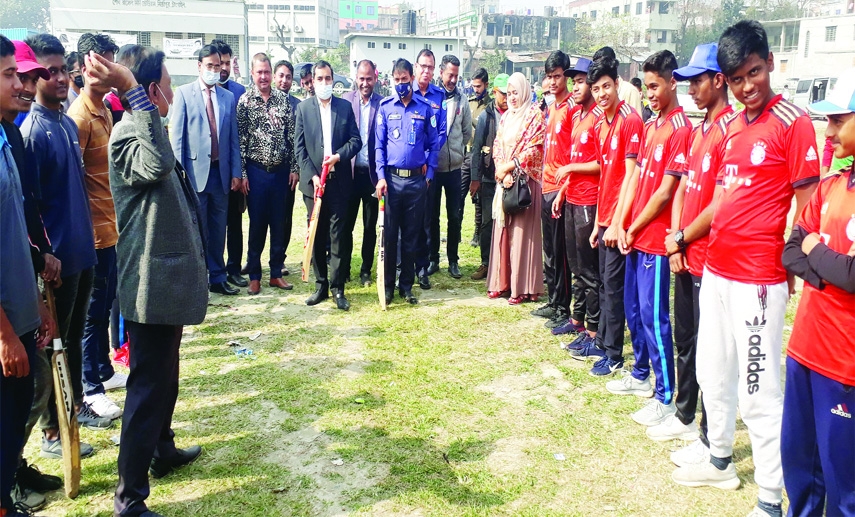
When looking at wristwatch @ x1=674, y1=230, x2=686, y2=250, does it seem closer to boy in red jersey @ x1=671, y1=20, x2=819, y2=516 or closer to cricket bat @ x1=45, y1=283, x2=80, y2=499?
boy in red jersey @ x1=671, y1=20, x2=819, y2=516

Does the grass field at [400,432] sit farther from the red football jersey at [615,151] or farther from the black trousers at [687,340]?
the red football jersey at [615,151]

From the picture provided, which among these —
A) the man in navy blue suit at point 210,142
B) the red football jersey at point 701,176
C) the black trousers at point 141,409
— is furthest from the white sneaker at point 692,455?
the man in navy blue suit at point 210,142

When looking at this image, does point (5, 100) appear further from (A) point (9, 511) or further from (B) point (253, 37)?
(B) point (253, 37)

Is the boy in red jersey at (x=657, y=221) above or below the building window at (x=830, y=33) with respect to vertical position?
below

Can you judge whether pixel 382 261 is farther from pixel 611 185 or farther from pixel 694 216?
pixel 694 216

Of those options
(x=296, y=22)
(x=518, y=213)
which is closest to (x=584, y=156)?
(x=518, y=213)

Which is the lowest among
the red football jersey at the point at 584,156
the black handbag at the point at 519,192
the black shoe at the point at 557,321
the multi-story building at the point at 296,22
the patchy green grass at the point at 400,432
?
the patchy green grass at the point at 400,432

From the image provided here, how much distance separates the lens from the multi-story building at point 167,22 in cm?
5366

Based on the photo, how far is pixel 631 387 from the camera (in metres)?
4.80

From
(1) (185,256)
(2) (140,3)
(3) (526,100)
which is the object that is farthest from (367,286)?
(2) (140,3)

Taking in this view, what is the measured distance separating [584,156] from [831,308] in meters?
3.09

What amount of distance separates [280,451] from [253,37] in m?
88.0

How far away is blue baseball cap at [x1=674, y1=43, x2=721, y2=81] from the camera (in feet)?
11.8

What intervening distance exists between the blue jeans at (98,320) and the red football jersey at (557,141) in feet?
12.0
